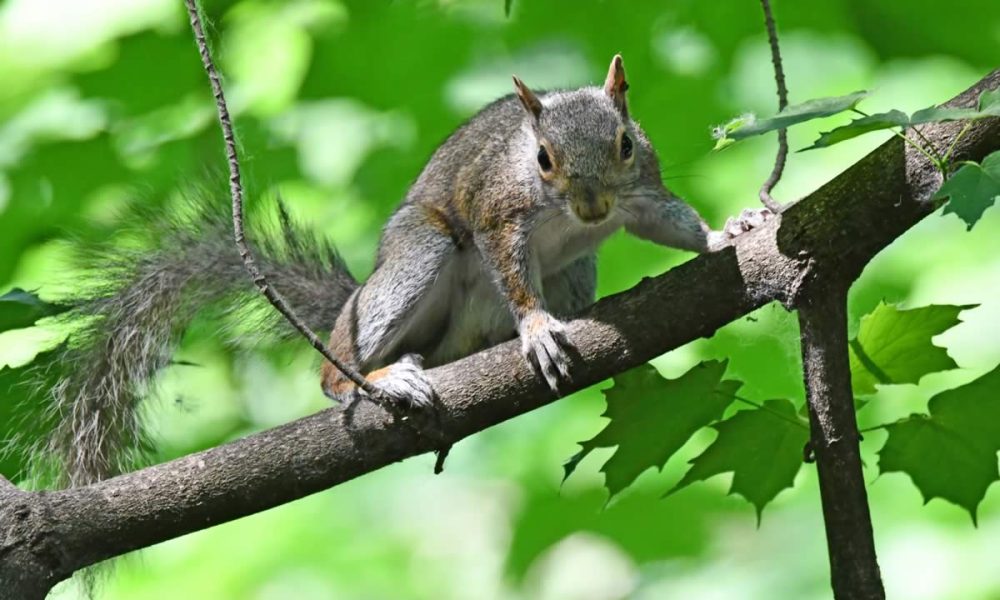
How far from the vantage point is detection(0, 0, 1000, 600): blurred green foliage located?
2.94 metres

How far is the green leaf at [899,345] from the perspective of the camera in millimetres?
1827

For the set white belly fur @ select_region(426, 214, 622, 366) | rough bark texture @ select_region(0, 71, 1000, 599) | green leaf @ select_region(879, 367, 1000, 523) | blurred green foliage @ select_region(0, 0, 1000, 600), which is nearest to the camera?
green leaf @ select_region(879, 367, 1000, 523)

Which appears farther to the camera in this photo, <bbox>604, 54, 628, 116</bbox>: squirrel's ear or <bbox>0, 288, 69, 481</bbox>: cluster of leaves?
<bbox>604, 54, 628, 116</bbox>: squirrel's ear

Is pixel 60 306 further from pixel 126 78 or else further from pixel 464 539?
pixel 464 539

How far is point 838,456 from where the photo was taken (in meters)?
1.88

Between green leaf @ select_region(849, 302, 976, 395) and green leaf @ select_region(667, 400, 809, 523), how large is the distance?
0.15m

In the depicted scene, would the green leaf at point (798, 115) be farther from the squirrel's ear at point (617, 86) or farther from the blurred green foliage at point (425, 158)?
the blurred green foliage at point (425, 158)

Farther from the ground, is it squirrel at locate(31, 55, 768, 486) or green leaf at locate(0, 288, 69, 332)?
squirrel at locate(31, 55, 768, 486)

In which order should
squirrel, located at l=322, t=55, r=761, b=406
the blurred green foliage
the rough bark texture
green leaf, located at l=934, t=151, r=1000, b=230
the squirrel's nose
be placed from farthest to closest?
the blurred green foliage, squirrel, located at l=322, t=55, r=761, b=406, the squirrel's nose, the rough bark texture, green leaf, located at l=934, t=151, r=1000, b=230

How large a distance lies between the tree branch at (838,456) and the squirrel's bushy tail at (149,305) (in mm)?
1629

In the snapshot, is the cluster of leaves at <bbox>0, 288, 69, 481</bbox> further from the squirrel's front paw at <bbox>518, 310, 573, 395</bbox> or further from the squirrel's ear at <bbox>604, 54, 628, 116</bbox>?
the squirrel's ear at <bbox>604, 54, 628, 116</bbox>

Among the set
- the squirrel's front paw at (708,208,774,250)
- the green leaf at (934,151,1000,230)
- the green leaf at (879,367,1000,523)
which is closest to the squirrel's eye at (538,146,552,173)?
the squirrel's front paw at (708,208,774,250)

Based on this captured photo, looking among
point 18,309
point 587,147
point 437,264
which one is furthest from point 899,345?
point 18,309

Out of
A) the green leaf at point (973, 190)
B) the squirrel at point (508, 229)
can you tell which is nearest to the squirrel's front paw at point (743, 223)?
the squirrel at point (508, 229)
